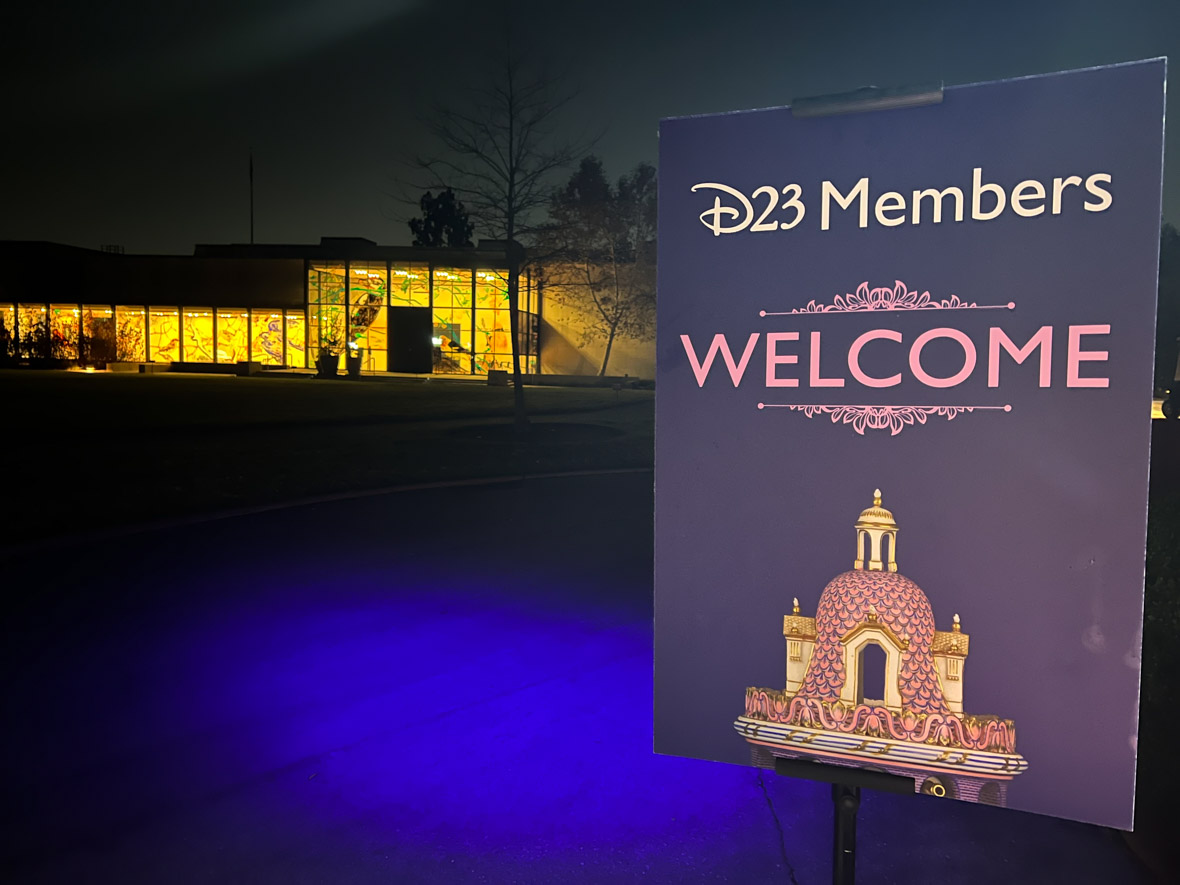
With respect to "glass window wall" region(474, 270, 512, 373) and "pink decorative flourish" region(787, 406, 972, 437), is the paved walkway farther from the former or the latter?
"glass window wall" region(474, 270, 512, 373)

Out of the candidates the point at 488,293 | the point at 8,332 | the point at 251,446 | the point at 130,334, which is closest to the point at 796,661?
the point at 251,446

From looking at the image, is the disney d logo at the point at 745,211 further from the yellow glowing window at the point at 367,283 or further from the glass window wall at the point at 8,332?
the glass window wall at the point at 8,332

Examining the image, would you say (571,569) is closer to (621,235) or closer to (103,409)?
(103,409)

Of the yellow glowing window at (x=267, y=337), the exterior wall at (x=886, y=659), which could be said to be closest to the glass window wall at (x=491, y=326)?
the yellow glowing window at (x=267, y=337)

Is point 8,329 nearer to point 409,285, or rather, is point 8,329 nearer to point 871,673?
point 409,285

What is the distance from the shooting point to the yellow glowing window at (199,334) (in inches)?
2026

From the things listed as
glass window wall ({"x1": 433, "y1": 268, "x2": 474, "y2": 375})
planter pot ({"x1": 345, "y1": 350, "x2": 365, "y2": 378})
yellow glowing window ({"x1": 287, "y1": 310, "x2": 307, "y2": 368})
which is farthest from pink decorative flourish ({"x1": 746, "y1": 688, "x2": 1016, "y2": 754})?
yellow glowing window ({"x1": 287, "y1": 310, "x2": 307, "y2": 368})

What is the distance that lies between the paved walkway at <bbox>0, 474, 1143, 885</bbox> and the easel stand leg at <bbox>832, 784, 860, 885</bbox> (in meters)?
1.12

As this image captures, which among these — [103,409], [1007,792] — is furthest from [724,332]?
[103,409]

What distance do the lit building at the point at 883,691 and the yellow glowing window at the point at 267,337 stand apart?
52.3 m

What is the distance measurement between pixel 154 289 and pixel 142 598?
50.0m

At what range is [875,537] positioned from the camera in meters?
2.22

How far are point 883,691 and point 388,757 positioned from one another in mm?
2962

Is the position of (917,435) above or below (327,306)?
below
